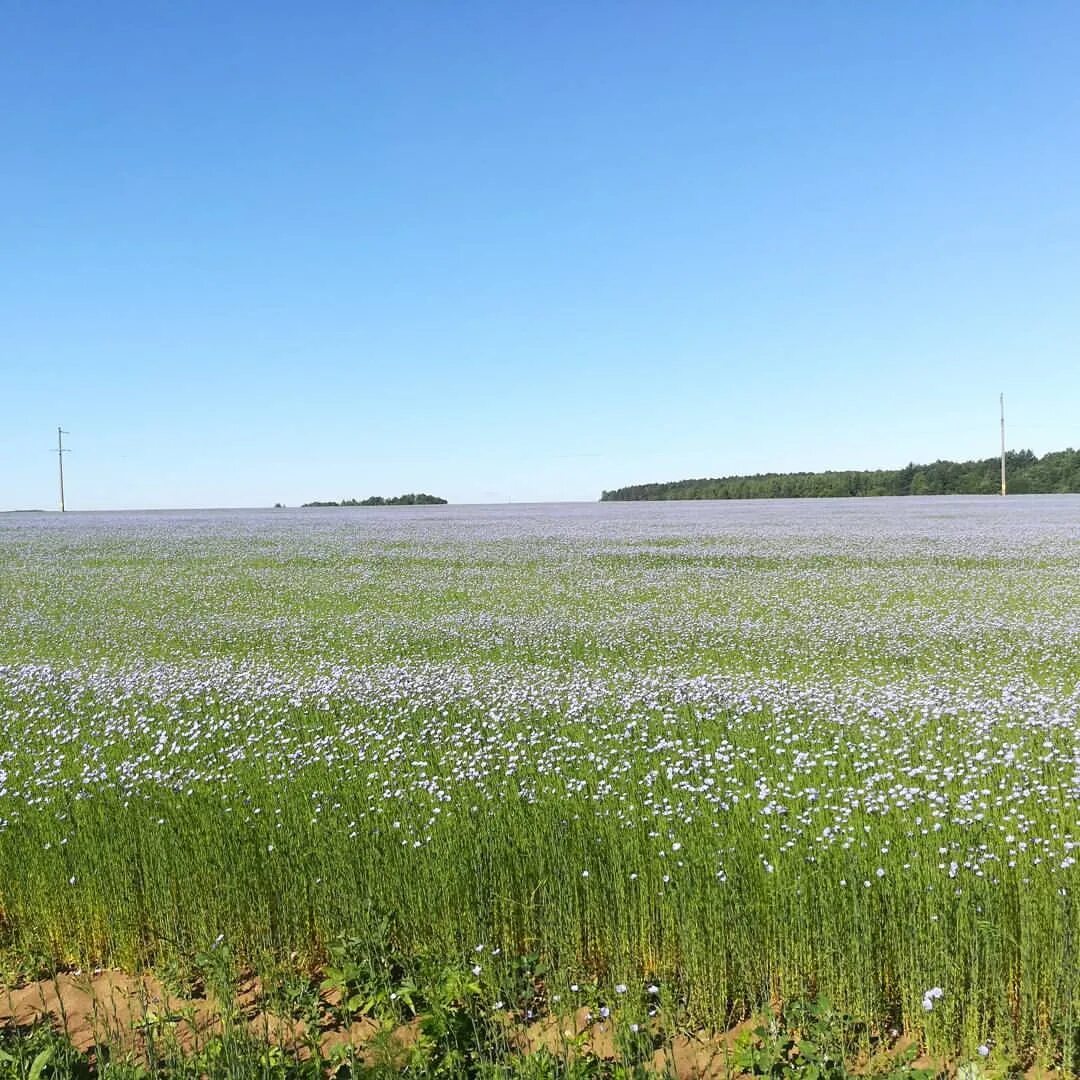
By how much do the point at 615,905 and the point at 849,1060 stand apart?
66.1 inches

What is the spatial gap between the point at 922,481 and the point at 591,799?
124286 millimetres

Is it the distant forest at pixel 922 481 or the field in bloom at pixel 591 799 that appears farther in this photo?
the distant forest at pixel 922 481

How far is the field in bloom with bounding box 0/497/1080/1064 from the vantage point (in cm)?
488

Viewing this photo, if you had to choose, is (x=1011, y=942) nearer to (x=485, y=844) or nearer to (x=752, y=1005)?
(x=752, y=1005)

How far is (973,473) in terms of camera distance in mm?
117250

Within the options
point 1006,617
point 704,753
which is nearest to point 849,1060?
point 704,753

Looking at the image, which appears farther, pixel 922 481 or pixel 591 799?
pixel 922 481

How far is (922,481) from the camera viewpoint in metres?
118

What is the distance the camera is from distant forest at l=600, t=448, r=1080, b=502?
351ft

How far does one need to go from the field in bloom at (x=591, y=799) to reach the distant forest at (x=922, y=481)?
10463cm

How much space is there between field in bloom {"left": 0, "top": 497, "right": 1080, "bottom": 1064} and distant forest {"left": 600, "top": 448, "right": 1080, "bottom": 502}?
104626 mm

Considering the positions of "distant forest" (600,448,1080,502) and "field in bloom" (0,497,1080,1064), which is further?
"distant forest" (600,448,1080,502)

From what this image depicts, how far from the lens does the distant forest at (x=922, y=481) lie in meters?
107

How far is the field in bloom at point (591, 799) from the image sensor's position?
16.0 feet
